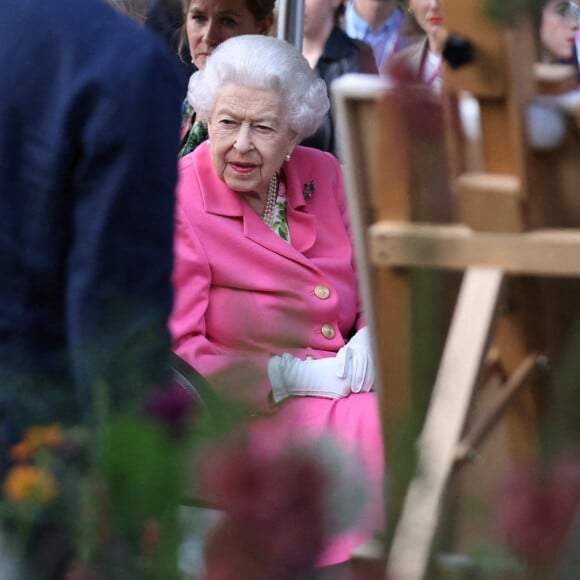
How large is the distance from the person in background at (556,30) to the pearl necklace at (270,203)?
2285 millimetres

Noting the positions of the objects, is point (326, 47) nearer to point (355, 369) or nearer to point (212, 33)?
point (212, 33)

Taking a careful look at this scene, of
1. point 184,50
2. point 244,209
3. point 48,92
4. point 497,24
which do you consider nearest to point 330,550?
point 497,24

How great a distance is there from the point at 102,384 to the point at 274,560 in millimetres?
98

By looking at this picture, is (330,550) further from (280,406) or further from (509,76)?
(509,76)

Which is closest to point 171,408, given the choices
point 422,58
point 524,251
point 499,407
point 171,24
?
point 422,58

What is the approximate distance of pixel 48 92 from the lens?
1.10m

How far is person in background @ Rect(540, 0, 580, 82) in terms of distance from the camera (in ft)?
1.47

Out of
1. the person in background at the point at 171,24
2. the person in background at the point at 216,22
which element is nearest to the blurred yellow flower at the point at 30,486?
the person in background at the point at 216,22

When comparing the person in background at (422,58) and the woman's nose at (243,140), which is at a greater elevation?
the person in background at (422,58)

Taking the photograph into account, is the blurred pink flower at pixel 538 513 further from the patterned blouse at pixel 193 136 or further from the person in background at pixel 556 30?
the patterned blouse at pixel 193 136

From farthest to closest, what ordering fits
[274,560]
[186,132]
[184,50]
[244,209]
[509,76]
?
[184,50], [186,132], [244,209], [509,76], [274,560]

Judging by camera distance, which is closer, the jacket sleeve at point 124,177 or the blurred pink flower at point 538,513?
the blurred pink flower at point 538,513

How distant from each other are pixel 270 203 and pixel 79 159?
1.80 metres

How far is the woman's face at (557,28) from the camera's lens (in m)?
0.45
